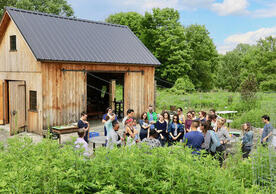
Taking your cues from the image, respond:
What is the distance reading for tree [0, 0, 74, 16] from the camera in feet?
110

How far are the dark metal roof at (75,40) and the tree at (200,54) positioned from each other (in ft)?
84.4

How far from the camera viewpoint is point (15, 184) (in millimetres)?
2801

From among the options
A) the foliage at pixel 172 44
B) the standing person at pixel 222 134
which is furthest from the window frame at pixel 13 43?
the foliage at pixel 172 44

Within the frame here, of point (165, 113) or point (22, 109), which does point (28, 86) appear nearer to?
point (22, 109)

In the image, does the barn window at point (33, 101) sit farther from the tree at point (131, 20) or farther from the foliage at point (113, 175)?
the tree at point (131, 20)

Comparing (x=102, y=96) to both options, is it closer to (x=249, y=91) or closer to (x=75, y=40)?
(x=75, y=40)

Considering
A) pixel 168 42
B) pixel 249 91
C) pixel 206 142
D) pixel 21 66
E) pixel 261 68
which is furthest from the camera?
pixel 261 68

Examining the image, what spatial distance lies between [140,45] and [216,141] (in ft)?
Answer: 38.5

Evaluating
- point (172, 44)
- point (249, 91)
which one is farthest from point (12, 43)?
point (172, 44)

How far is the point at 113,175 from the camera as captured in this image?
3.27 metres

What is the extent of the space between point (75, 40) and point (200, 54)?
3127 cm

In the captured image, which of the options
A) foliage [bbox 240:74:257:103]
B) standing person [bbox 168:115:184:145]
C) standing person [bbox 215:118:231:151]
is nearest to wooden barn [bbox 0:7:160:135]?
foliage [bbox 240:74:257:103]

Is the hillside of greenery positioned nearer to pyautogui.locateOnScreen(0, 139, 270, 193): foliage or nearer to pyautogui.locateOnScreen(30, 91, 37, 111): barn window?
pyautogui.locateOnScreen(30, 91, 37, 111): barn window

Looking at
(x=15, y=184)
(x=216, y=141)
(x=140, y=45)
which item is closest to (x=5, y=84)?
(x=140, y=45)
